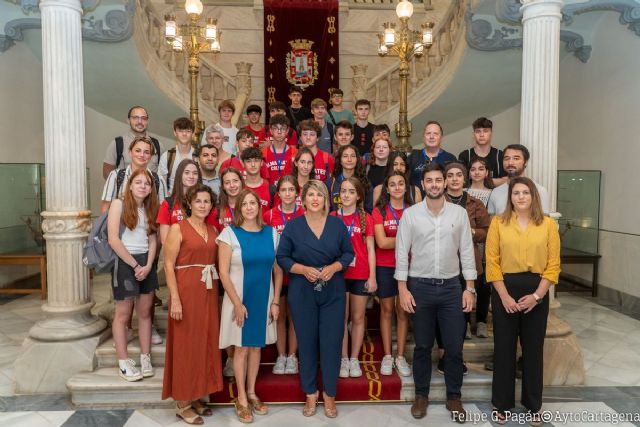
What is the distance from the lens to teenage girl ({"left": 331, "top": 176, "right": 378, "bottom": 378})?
404 centimetres

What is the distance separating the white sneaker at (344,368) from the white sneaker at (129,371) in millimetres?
1719

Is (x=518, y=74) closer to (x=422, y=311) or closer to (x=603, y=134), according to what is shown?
(x=603, y=134)

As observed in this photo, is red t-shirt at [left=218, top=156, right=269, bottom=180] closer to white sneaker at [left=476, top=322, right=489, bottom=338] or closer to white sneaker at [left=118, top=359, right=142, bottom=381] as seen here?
white sneaker at [left=118, top=359, right=142, bottom=381]

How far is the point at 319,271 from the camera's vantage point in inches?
145

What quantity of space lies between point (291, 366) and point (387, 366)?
84 cm

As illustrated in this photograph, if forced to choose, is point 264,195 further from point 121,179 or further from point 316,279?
point 121,179

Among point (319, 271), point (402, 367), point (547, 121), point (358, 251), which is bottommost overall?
point (402, 367)

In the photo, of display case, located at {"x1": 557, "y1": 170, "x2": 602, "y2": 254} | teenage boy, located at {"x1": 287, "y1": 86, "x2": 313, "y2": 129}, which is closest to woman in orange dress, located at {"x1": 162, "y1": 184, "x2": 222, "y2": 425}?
teenage boy, located at {"x1": 287, "y1": 86, "x2": 313, "y2": 129}

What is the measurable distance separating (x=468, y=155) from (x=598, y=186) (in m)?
4.25

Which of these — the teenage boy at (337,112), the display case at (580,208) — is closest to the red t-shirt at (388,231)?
the teenage boy at (337,112)

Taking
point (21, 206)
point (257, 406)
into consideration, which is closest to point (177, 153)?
point (257, 406)

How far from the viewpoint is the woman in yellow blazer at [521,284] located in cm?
366

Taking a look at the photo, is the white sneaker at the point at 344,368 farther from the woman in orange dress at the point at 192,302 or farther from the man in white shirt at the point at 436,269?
the woman in orange dress at the point at 192,302

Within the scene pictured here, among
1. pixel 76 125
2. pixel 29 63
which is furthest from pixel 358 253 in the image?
pixel 29 63
